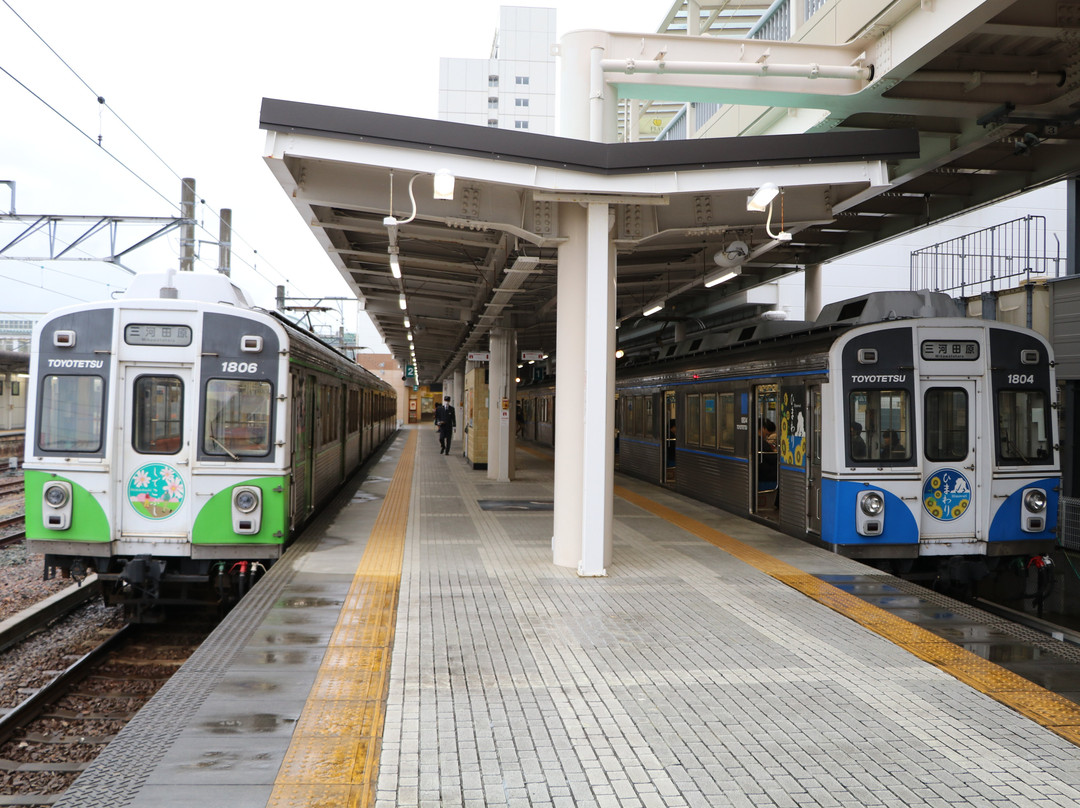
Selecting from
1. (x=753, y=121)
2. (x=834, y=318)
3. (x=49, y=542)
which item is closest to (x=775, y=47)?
(x=834, y=318)

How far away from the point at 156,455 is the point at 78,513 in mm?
811

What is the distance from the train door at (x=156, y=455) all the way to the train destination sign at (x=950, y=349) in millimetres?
7185

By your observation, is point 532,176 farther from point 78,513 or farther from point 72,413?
point 78,513

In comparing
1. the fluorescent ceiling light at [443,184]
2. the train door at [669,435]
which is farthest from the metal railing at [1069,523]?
the fluorescent ceiling light at [443,184]

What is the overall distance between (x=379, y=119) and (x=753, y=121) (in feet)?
25.9

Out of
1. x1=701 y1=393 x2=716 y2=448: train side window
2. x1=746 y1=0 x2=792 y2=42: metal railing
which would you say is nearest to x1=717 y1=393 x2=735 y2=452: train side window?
x1=701 y1=393 x2=716 y2=448: train side window

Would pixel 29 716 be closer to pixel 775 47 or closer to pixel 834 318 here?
pixel 834 318

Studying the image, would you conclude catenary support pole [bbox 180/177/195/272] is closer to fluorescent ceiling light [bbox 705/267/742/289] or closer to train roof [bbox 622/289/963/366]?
fluorescent ceiling light [bbox 705/267/742/289]

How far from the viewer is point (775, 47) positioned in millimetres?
9312

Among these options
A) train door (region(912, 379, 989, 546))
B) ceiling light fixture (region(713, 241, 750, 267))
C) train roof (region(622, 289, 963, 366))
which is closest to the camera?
train door (region(912, 379, 989, 546))

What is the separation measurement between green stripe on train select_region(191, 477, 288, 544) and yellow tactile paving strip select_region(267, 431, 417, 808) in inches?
35.9

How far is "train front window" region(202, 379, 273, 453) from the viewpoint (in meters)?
7.95

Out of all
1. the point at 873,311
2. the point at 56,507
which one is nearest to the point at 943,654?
the point at 873,311

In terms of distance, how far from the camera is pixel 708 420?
43.0 ft
